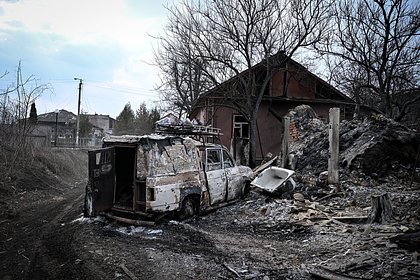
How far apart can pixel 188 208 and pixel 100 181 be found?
218 cm

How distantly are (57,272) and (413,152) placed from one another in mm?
12545

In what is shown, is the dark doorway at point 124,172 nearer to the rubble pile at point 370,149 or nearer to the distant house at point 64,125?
the rubble pile at point 370,149

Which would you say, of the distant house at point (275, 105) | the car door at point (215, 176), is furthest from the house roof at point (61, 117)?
the car door at point (215, 176)

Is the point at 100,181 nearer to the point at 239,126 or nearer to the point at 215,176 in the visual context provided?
the point at 215,176

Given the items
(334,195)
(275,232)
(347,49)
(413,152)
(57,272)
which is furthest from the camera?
(347,49)

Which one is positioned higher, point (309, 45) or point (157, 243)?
point (309, 45)

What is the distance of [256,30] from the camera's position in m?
17.0

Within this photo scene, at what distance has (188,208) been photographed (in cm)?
845

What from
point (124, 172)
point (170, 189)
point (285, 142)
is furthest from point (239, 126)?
point (170, 189)

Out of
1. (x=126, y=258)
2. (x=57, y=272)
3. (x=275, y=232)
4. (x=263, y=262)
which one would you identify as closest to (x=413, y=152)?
(x=275, y=232)

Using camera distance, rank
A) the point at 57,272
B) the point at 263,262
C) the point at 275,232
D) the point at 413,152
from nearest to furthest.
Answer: the point at 57,272 < the point at 263,262 < the point at 275,232 < the point at 413,152

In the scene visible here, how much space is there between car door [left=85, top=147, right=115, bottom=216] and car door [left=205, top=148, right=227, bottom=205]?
97.3 inches

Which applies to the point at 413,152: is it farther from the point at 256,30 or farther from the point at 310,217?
the point at 256,30

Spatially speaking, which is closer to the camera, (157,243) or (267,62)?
(157,243)
